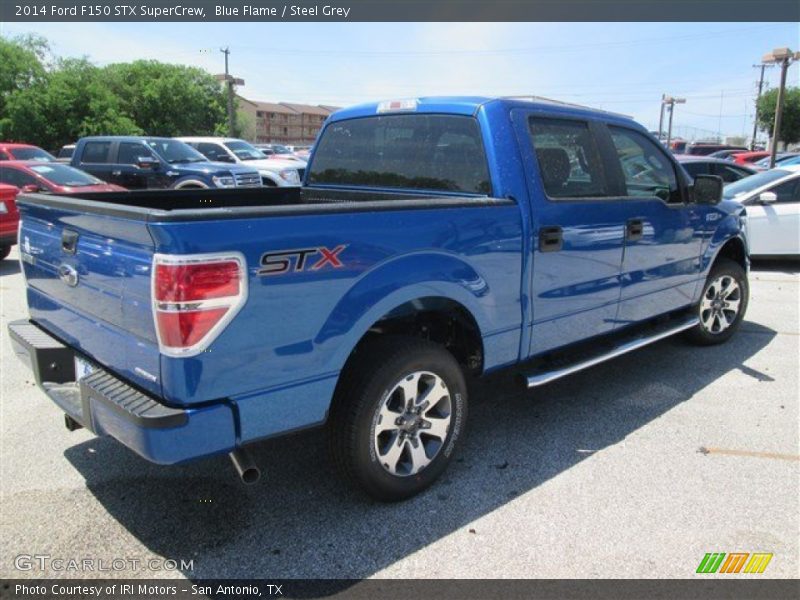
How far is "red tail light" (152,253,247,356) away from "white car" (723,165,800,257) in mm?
9059

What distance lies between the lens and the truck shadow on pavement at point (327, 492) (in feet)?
8.94

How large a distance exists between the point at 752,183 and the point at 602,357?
7448 millimetres

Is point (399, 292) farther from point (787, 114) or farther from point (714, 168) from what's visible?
point (787, 114)

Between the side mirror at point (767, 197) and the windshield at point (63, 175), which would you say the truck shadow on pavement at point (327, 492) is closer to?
the side mirror at point (767, 197)

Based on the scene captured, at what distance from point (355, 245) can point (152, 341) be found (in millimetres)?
885

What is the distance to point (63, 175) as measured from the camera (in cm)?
1123

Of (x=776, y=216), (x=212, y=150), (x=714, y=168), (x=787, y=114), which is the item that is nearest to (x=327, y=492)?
(x=776, y=216)

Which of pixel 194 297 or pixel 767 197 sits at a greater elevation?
pixel 767 197

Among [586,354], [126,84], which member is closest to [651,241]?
[586,354]

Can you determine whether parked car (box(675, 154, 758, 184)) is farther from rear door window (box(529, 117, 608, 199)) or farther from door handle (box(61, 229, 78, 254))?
door handle (box(61, 229, 78, 254))

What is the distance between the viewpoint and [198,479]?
3.31 m

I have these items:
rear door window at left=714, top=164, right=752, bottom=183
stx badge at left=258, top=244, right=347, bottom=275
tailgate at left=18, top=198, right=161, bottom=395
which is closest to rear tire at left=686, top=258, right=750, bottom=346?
stx badge at left=258, top=244, right=347, bottom=275

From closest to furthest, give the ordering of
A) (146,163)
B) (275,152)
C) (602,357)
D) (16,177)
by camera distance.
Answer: (602,357) → (16,177) → (146,163) → (275,152)

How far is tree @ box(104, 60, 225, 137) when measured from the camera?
49.0m
